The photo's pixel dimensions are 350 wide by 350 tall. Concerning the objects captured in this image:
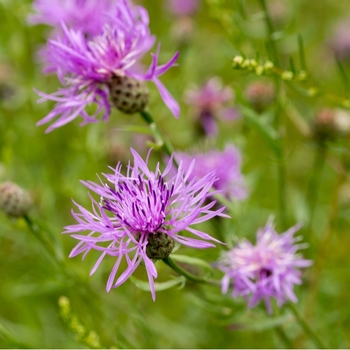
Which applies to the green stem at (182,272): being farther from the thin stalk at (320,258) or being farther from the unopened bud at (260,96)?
the unopened bud at (260,96)

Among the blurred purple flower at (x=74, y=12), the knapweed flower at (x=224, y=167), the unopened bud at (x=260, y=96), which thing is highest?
the blurred purple flower at (x=74, y=12)

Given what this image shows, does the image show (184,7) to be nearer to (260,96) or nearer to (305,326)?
(260,96)

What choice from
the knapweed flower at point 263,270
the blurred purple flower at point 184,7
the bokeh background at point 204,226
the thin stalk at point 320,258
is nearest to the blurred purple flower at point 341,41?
the bokeh background at point 204,226

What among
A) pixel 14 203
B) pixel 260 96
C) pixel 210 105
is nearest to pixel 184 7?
pixel 210 105

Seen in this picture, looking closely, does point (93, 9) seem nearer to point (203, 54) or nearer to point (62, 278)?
point (62, 278)

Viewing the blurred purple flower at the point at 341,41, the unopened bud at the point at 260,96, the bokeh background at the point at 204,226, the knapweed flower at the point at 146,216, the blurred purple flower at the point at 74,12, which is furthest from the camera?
the blurred purple flower at the point at 341,41

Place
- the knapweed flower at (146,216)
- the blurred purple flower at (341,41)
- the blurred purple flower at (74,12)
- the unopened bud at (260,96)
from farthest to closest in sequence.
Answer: the blurred purple flower at (341,41)
the unopened bud at (260,96)
the blurred purple flower at (74,12)
the knapweed flower at (146,216)

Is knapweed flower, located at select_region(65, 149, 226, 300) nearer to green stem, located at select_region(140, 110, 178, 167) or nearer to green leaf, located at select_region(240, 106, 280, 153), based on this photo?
green stem, located at select_region(140, 110, 178, 167)

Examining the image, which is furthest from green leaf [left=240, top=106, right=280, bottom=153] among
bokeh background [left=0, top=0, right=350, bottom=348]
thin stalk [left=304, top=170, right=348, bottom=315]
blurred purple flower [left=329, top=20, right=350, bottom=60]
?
blurred purple flower [left=329, top=20, right=350, bottom=60]
